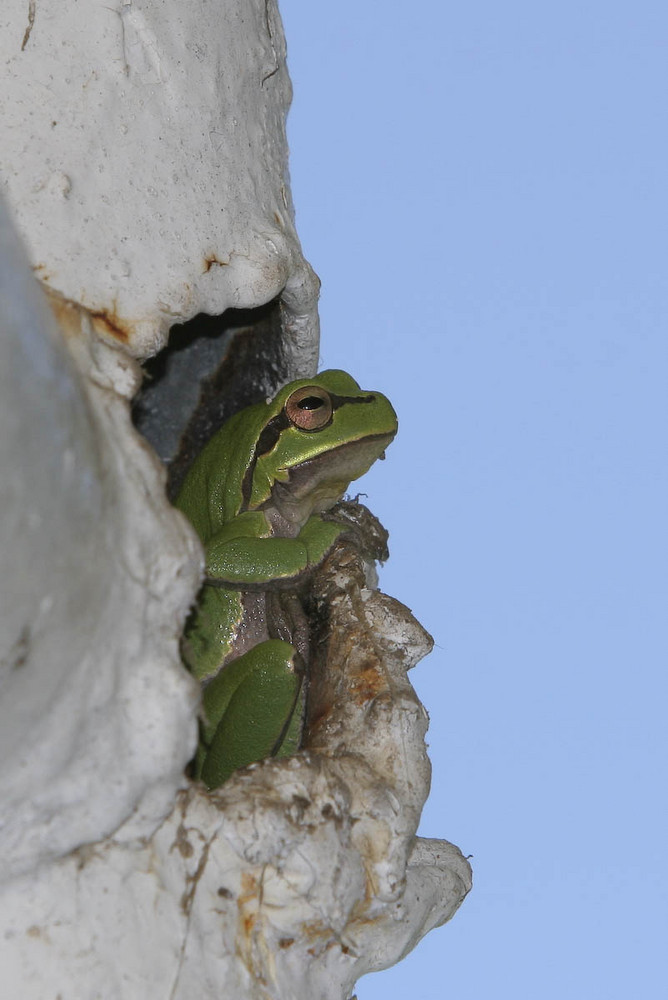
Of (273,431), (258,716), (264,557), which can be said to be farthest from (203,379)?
(258,716)

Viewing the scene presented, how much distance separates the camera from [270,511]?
304cm

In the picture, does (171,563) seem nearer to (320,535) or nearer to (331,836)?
(331,836)

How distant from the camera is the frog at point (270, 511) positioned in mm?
2762

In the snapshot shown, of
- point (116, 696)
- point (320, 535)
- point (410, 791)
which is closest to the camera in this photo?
point (116, 696)

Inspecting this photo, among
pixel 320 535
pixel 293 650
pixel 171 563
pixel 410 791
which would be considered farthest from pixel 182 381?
pixel 171 563

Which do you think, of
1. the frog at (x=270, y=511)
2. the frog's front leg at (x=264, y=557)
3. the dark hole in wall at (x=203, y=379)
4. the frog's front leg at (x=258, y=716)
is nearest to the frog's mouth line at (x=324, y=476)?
the frog at (x=270, y=511)

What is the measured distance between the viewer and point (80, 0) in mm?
2238

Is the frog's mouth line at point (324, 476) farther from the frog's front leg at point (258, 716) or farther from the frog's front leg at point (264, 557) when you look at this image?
the frog's front leg at point (258, 716)

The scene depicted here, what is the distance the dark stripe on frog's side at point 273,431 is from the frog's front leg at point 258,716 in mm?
512

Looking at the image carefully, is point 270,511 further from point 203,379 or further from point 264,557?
point 203,379

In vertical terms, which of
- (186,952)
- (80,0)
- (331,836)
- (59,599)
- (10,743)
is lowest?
(186,952)

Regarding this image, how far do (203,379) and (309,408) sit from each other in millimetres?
422

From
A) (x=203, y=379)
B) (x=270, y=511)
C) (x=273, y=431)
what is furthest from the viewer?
(x=203, y=379)

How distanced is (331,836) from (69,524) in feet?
2.71
